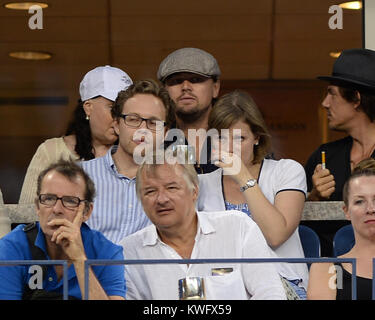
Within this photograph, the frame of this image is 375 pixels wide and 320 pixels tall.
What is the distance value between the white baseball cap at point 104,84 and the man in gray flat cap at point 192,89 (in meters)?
0.24

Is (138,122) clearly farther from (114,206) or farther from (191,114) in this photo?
(191,114)

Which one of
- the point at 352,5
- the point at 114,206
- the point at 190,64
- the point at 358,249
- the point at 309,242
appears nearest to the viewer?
the point at 358,249

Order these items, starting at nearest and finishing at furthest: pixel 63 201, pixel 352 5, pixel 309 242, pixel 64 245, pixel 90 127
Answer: pixel 64 245 < pixel 63 201 < pixel 309 242 < pixel 90 127 < pixel 352 5

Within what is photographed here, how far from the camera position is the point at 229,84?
20.4ft

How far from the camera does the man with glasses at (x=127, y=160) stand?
4.14 metres

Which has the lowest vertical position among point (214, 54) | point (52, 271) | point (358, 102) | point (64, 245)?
point (52, 271)

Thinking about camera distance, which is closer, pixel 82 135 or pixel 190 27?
pixel 82 135

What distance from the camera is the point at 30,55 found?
6.32 m

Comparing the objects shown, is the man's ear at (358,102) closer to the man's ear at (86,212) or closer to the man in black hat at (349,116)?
the man in black hat at (349,116)

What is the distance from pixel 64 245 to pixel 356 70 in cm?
198

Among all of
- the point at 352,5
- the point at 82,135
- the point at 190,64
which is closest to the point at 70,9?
the point at 82,135

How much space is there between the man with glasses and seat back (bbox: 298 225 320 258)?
2.61 feet

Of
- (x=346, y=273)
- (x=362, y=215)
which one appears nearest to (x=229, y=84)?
(x=362, y=215)

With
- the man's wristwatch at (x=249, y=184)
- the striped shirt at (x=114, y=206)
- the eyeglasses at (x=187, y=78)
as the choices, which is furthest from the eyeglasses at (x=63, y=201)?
the eyeglasses at (x=187, y=78)
